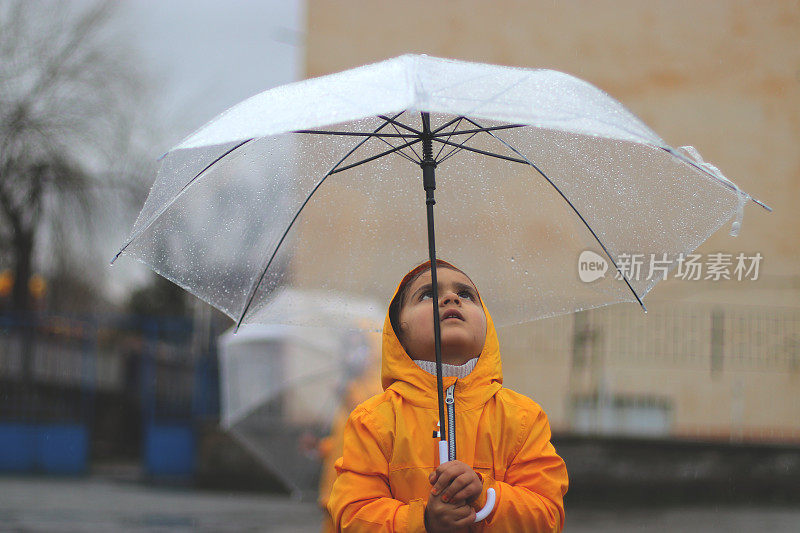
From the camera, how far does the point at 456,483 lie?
2.35 metres

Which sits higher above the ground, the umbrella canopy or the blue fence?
the umbrella canopy

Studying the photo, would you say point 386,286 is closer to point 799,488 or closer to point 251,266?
point 251,266

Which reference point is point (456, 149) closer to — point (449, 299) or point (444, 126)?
point (444, 126)

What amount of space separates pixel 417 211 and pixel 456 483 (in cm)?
130

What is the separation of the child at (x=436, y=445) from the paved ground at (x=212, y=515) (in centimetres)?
676

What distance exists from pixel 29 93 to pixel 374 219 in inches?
574

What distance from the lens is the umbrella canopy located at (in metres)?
3.07

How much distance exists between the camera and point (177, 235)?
323 cm

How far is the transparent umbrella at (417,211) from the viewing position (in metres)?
3.06

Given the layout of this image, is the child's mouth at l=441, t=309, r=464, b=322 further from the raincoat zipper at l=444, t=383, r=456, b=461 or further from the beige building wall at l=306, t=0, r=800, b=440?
the beige building wall at l=306, t=0, r=800, b=440

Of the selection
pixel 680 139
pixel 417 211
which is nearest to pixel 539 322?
pixel 680 139

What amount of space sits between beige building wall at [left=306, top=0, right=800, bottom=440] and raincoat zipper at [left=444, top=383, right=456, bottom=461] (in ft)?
29.4

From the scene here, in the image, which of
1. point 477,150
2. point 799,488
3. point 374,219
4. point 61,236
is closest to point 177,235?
point 374,219

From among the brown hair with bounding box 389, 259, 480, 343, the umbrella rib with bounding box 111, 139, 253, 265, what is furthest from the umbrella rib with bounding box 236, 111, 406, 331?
the brown hair with bounding box 389, 259, 480, 343
